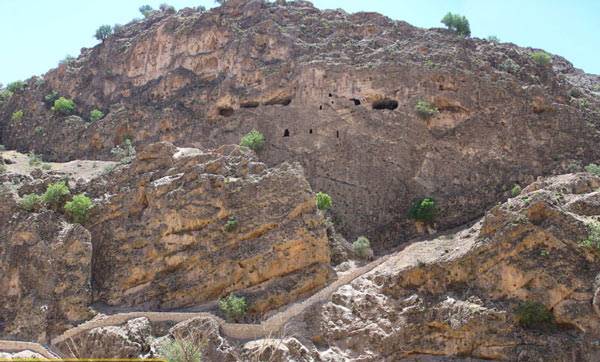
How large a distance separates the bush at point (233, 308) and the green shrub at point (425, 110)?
63.0ft

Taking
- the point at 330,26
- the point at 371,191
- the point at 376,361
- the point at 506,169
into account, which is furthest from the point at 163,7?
the point at 376,361

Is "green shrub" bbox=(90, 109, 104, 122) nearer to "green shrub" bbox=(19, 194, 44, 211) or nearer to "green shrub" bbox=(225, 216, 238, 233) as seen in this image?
"green shrub" bbox=(19, 194, 44, 211)

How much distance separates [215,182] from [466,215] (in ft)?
49.5

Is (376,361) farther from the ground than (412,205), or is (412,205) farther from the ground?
(412,205)

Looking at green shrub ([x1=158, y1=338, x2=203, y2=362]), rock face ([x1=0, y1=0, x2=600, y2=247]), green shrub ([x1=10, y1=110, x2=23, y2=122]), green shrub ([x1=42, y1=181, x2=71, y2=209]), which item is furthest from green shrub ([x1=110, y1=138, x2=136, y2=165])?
green shrub ([x1=158, y1=338, x2=203, y2=362])

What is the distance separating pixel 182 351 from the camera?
32656mm

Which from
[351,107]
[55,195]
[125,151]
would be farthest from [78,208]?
[351,107]

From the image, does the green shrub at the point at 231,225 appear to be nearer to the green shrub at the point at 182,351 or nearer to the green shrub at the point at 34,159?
the green shrub at the point at 182,351

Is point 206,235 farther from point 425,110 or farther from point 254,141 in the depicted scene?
point 425,110

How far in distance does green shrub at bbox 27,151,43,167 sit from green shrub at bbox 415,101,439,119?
84.7 ft

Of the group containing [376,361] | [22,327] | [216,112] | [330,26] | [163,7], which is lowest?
[376,361]

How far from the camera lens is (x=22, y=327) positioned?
1437 inches

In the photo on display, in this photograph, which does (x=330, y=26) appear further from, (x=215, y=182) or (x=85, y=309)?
(x=85, y=309)

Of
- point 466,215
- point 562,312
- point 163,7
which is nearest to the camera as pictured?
point 562,312
